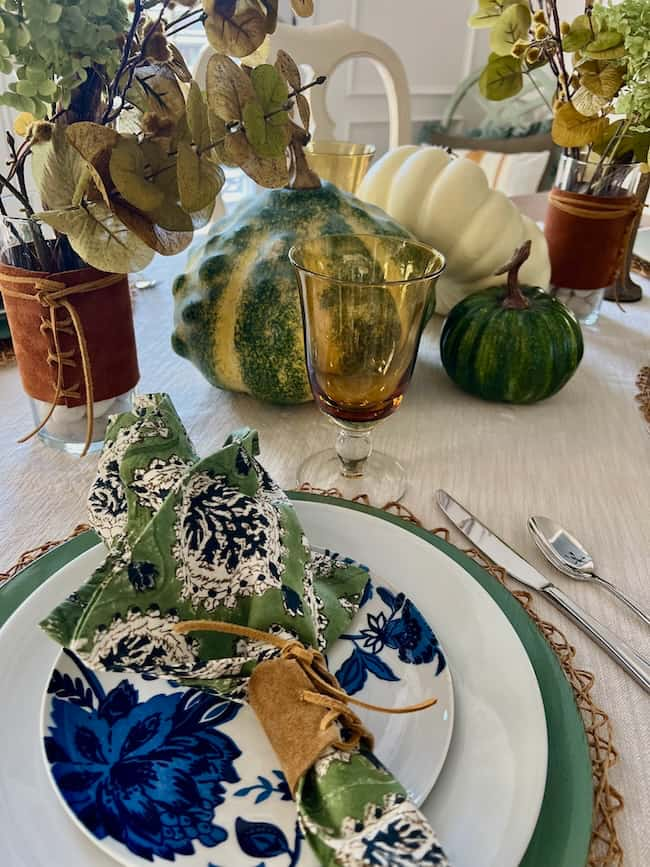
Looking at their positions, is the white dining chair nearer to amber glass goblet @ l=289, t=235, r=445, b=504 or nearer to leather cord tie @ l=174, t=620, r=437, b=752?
amber glass goblet @ l=289, t=235, r=445, b=504

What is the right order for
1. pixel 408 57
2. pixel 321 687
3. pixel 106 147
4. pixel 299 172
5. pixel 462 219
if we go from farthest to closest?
pixel 408 57 → pixel 462 219 → pixel 299 172 → pixel 106 147 → pixel 321 687

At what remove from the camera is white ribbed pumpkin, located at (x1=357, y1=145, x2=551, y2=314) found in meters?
0.77

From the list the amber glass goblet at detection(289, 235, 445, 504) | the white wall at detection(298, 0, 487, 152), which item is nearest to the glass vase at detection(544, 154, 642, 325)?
the amber glass goblet at detection(289, 235, 445, 504)

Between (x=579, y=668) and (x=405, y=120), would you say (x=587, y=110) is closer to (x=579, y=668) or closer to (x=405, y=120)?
(x=579, y=668)

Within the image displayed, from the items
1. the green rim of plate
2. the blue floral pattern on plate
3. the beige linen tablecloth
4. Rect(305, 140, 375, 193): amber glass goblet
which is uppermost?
Rect(305, 140, 375, 193): amber glass goblet

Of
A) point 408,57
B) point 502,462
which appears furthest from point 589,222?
point 408,57

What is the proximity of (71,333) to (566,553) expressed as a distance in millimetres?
402

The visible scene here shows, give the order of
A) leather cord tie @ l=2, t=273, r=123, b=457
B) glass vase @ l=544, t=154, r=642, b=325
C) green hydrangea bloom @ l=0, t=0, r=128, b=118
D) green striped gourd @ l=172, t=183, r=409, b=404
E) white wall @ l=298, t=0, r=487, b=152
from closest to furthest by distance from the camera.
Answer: green hydrangea bloom @ l=0, t=0, r=128, b=118
leather cord tie @ l=2, t=273, r=123, b=457
green striped gourd @ l=172, t=183, r=409, b=404
glass vase @ l=544, t=154, r=642, b=325
white wall @ l=298, t=0, r=487, b=152

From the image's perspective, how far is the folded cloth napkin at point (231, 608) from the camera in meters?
0.26

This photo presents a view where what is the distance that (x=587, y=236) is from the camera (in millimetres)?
794

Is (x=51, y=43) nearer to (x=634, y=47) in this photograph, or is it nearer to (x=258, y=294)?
(x=258, y=294)

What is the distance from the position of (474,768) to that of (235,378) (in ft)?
1.38

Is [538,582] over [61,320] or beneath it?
beneath

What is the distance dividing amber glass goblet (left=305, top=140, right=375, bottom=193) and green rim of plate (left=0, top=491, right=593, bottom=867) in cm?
51
